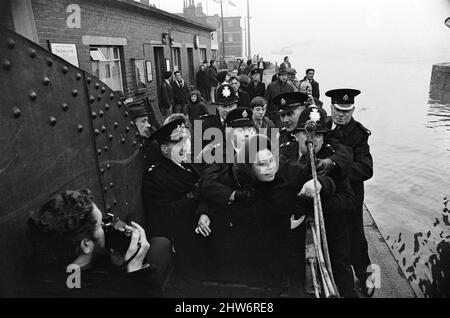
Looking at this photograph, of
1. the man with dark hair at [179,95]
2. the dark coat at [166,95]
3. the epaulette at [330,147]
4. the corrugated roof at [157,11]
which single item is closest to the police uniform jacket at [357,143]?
the epaulette at [330,147]

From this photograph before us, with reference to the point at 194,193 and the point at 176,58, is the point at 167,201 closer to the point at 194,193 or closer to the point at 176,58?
the point at 194,193

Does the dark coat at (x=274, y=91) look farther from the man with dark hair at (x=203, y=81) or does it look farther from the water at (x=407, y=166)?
the man with dark hair at (x=203, y=81)

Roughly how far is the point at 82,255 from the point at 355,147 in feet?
8.79

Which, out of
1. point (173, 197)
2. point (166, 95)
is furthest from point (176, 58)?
point (173, 197)

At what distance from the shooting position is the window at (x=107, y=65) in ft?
24.9

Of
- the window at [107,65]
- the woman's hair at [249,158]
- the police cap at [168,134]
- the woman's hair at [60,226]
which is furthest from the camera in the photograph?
the window at [107,65]

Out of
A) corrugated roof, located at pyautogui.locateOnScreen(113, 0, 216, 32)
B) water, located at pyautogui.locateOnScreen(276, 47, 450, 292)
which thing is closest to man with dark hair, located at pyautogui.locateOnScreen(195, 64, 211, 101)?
corrugated roof, located at pyautogui.locateOnScreen(113, 0, 216, 32)

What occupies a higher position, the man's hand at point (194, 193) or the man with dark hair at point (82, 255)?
the man with dark hair at point (82, 255)

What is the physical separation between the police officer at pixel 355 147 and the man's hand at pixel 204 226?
152 centimetres

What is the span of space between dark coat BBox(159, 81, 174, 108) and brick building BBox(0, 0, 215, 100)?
0.58 m

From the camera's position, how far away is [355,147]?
3363 millimetres

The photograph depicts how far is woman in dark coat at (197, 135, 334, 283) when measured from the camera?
7.47 feet
